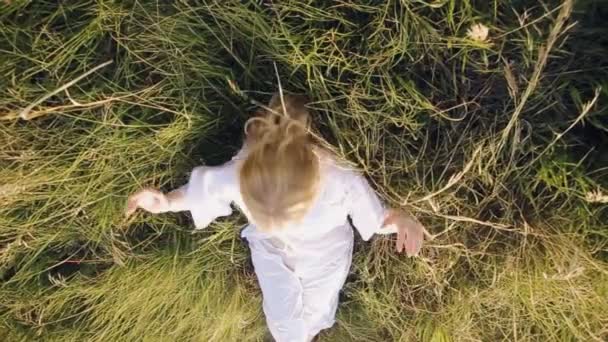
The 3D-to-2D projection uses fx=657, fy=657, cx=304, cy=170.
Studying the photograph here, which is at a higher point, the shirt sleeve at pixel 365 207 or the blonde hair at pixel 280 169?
the blonde hair at pixel 280 169

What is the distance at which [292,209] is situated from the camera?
3.05ft

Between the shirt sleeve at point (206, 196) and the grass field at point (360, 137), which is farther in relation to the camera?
the shirt sleeve at point (206, 196)

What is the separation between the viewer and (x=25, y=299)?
116 cm

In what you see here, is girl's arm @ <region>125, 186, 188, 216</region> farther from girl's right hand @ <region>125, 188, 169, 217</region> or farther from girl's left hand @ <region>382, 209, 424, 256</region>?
girl's left hand @ <region>382, 209, 424, 256</region>

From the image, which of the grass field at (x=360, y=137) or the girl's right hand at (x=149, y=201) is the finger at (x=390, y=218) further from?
the girl's right hand at (x=149, y=201)

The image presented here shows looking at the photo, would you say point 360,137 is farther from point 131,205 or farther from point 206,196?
point 131,205

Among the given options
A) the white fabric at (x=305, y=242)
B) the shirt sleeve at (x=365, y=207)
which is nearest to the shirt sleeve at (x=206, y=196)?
the white fabric at (x=305, y=242)

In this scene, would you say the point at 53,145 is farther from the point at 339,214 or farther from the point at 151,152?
the point at 339,214

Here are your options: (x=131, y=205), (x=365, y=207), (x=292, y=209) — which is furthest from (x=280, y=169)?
(x=131, y=205)

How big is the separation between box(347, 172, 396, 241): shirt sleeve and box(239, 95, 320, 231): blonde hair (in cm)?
7

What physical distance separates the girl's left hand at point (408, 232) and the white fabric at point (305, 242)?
0.02 meters

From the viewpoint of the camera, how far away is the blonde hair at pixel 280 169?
0.91 metres

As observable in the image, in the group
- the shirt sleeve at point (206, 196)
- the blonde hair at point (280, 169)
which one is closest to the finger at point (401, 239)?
the blonde hair at point (280, 169)

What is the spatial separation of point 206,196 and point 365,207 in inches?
9.7
